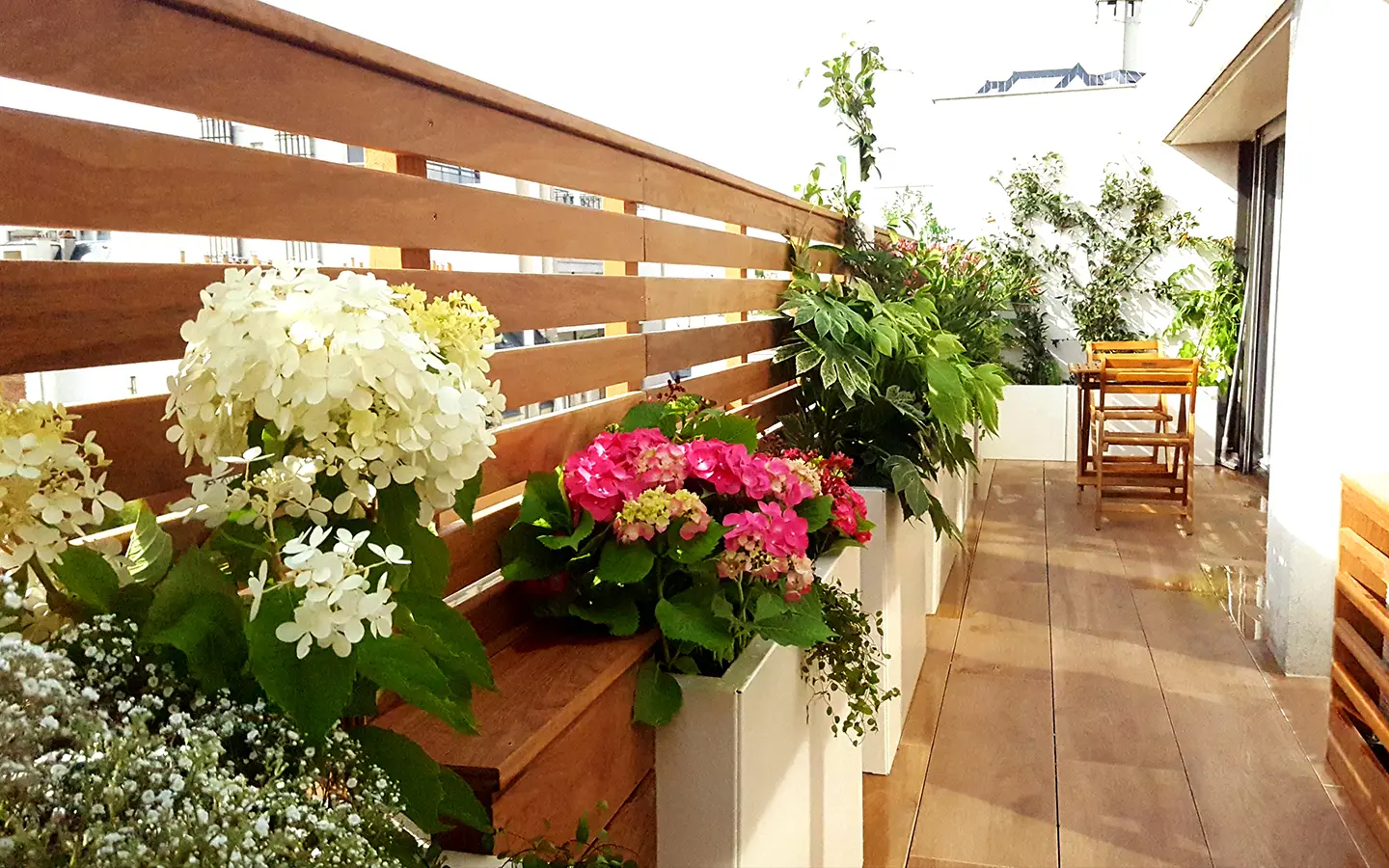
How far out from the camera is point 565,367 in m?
1.88

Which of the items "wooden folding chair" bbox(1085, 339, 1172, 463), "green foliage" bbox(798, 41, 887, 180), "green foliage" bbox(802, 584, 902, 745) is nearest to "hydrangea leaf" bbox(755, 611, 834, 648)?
"green foliage" bbox(802, 584, 902, 745)

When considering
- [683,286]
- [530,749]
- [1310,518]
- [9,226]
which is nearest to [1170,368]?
[1310,518]

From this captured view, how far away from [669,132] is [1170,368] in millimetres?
3153

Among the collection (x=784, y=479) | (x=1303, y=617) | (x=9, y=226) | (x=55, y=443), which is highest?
(x=9, y=226)

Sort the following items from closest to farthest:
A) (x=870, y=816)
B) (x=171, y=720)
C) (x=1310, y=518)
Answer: (x=171, y=720)
(x=870, y=816)
(x=1310, y=518)

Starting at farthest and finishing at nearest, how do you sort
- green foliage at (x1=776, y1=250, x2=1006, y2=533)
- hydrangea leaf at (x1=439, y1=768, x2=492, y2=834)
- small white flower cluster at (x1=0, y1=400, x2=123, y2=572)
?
1. green foliage at (x1=776, y1=250, x2=1006, y2=533)
2. hydrangea leaf at (x1=439, y1=768, x2=492, y2=834)
3. small white flower cluster at (x1=0, y1=400, x2=123, y2=572)

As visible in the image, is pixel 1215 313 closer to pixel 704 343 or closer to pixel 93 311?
pixel 704 343

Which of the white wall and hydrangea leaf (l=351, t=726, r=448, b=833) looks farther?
the white wall

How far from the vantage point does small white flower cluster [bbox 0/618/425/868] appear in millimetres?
536

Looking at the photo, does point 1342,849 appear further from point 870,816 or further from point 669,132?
point 669,132

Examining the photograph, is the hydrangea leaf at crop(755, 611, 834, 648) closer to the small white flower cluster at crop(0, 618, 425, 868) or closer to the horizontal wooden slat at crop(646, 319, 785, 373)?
the horizontal wooden slat at crop(646, 319, 785, 373)

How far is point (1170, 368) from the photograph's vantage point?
6219 millimetres

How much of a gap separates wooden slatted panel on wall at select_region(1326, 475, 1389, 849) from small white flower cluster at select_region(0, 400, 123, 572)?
8.73 ft

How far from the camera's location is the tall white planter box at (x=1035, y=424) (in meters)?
8.45
